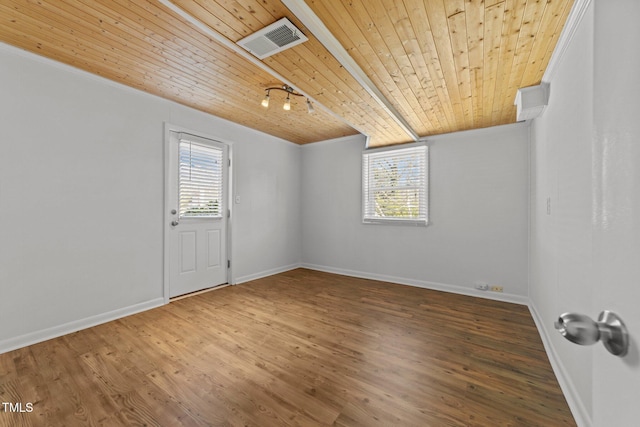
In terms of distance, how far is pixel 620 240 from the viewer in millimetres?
442

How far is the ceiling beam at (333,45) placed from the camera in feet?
5.33

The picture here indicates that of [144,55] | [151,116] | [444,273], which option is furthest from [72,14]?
[444,273]

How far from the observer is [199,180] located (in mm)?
3875

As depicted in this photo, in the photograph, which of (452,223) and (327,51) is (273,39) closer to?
(327,51)

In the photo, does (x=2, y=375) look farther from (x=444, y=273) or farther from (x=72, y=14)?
(x=444, y=273)

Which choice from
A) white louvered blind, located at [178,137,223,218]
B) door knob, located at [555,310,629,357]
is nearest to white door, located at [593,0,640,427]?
door knob, located at [555,310,629,357]

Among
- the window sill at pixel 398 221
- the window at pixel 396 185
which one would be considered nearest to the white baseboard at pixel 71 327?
the window sill at pixel 398 221

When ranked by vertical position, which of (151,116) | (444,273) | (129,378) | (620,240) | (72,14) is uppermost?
(72,14)

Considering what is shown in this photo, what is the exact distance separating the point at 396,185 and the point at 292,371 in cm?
341

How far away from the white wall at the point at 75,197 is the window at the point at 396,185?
2.92 m

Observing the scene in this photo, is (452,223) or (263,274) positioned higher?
(452,223)

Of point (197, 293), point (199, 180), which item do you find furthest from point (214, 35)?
point (197, 293)

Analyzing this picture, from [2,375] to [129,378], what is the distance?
950mm

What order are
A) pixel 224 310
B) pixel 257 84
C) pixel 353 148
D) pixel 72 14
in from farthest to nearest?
1. pixel 353 148
2. pixel 224 310
3. pixel 257 84
4. pixel 72 14
